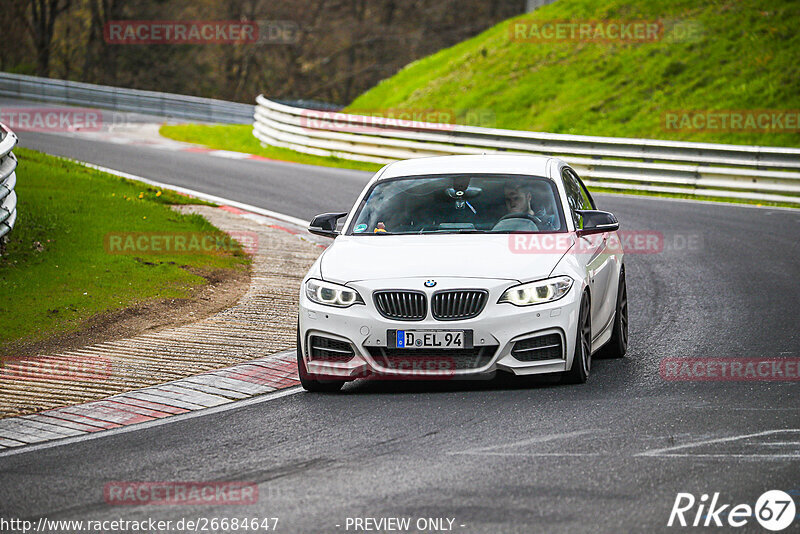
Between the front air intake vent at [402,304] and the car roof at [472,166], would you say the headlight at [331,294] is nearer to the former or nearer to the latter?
the front air intake vent at [402,304]

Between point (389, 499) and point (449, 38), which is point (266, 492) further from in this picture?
point (449, 38)

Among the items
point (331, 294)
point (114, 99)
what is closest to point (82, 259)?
point (331, 294)

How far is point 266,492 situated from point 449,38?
55.8 m

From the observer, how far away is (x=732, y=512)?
5562 mm

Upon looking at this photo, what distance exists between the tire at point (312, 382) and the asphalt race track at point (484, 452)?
13 cm

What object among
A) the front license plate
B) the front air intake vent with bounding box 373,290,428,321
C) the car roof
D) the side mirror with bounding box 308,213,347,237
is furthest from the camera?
the car roof

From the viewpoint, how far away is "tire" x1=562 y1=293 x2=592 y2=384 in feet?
27.6

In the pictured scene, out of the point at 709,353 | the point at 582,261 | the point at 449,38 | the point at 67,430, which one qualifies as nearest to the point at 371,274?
the point at 582,261

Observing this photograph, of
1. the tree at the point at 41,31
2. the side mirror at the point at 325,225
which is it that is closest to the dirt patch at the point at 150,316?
the side mirror at the point at 325,225

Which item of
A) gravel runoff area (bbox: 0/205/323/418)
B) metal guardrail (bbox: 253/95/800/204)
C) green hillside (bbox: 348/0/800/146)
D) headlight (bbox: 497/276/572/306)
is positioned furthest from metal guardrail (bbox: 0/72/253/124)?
headlight (bbox: 497/276/572/306)

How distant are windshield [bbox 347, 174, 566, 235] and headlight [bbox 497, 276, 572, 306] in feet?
3.02

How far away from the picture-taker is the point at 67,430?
7777 mm

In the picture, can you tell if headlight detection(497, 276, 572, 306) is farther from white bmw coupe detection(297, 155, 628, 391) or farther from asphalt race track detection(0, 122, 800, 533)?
asphalt race track detection(0, 122, 800, 533)

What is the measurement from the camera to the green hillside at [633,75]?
2952cm
